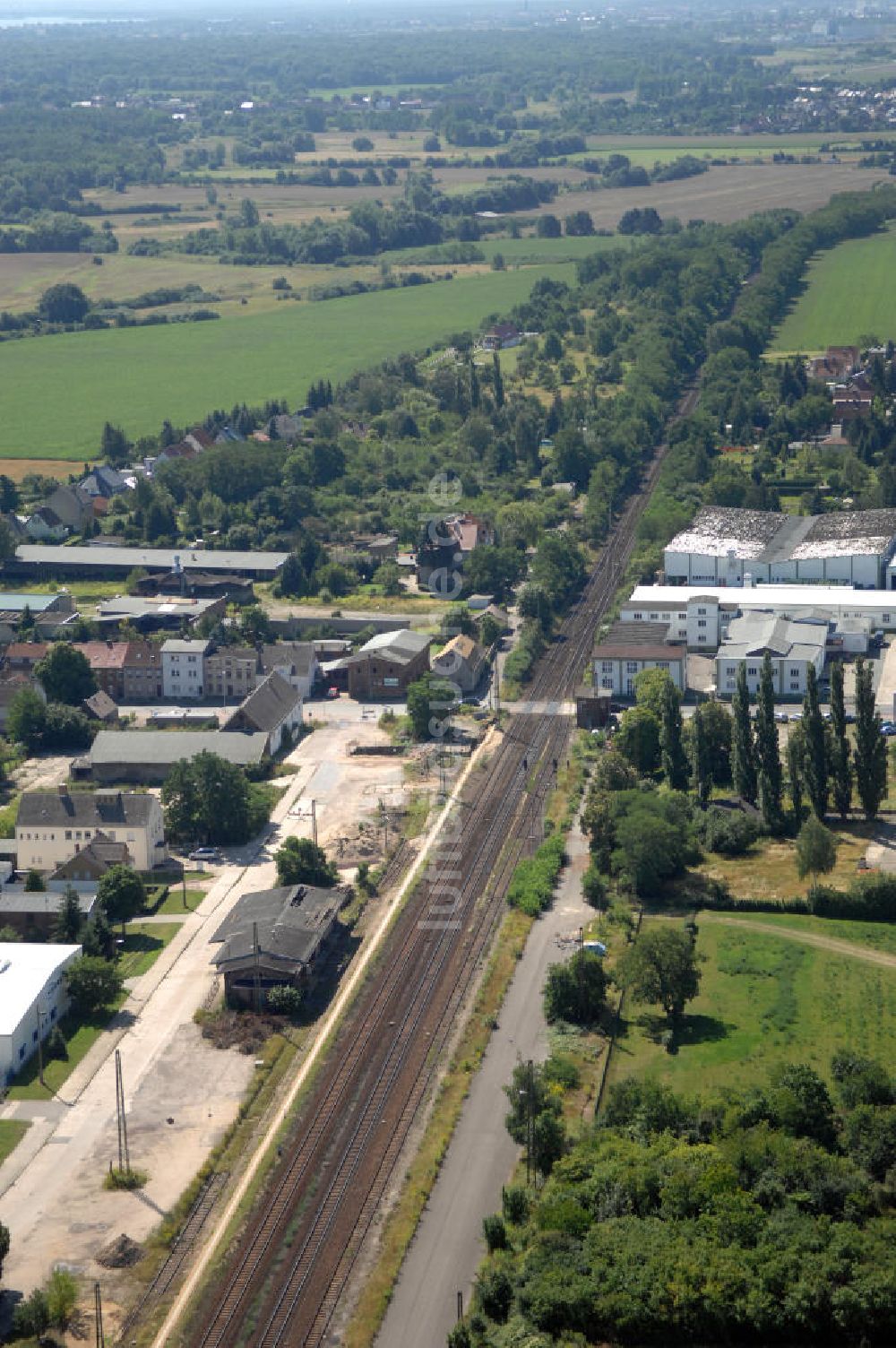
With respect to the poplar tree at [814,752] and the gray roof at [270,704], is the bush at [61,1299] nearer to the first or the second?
the poplar tree at [814,752]

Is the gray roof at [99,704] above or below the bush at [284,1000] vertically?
below

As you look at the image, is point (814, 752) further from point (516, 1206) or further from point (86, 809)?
point (516, 1206)

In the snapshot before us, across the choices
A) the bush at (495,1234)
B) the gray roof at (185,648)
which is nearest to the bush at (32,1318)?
the bush at (495,1234)

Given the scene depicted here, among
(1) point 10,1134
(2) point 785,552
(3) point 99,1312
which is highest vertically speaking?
(3) point 99,1312

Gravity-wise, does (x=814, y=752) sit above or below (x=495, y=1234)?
above

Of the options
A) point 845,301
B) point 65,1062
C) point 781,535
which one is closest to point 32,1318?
point 65,1062

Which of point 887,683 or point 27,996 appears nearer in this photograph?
point 27,996

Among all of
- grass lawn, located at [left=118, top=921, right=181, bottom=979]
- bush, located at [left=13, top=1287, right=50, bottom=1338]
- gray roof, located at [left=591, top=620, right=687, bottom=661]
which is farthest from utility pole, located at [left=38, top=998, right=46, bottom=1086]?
gray roof, located at [left=591, top=620, right=687, bottom=661]
